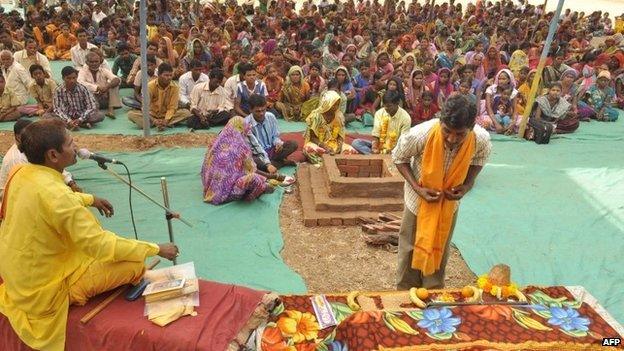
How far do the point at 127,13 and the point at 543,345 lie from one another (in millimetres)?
15140

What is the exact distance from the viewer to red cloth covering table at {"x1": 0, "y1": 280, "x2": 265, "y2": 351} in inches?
94.6

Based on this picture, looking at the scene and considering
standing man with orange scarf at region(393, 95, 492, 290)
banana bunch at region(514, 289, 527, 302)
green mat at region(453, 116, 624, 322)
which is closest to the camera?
banana bunch at region(514, 289, 527, 302)

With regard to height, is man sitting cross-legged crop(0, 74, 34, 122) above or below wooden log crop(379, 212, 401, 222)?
above

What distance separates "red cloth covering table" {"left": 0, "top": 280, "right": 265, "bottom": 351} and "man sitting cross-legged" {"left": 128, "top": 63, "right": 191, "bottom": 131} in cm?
496

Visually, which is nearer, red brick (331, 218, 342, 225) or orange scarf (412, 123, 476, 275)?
orange scarf (412, 123, 476, 275)

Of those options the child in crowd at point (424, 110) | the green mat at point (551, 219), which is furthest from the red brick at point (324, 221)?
the child in crowd at point (424, 110)

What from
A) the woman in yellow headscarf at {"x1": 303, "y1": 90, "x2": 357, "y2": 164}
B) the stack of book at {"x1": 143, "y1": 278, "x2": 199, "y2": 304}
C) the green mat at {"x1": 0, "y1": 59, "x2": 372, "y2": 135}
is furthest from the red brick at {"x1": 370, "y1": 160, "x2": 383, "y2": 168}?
the stack of book at {"x1": 143, "y1": 278, "x2": 199, "y2": 304}

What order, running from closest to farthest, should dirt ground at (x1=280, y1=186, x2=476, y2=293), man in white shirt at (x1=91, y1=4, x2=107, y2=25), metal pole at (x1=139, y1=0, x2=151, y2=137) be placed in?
dirt ground at (x1=280, y1=186, x2=476, y2=293) < metal pole at (x1=139, y1=0, x2=151, y2=137) < man in white shirt at (x1=91, y1=4, x2=107, y2=25)

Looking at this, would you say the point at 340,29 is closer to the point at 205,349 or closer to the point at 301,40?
the point at 301,40

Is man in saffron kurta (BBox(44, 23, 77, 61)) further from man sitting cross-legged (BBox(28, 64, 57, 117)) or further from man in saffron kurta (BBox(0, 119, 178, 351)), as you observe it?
man in saffron kurta (BBox(0, 119, 178, 351))

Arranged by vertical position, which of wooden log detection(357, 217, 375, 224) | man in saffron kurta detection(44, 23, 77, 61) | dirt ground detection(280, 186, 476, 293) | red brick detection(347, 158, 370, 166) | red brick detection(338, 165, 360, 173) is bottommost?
dirt ground detection(280, 186, 476, 293)

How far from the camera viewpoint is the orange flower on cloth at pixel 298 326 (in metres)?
2.56

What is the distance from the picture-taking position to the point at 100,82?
7984 mm

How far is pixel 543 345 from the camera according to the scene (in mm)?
2439
